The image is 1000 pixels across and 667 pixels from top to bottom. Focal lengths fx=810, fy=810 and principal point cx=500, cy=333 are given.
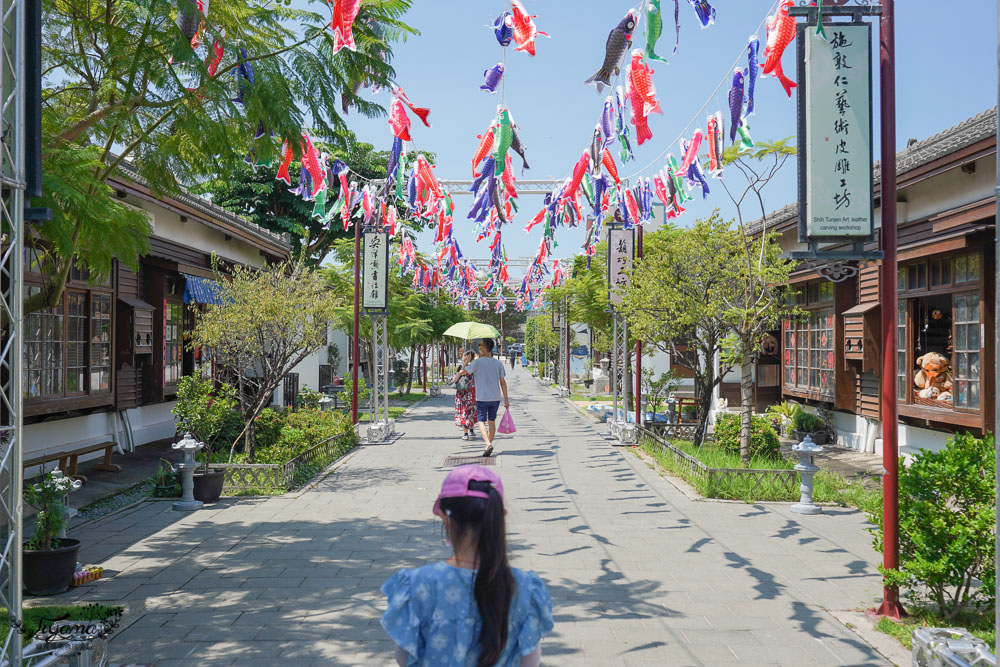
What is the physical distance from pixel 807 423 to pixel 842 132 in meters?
11.2

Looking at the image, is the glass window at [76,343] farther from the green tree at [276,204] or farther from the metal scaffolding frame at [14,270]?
the green tree at [276,204]

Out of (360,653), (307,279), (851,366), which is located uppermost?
(307,279)

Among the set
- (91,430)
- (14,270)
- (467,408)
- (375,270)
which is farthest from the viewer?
(467,408)

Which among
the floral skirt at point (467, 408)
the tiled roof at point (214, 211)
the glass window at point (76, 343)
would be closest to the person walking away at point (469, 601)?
the tiled roof at point (214, 211)

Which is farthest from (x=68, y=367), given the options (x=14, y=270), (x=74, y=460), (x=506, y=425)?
(x=14, y=270)

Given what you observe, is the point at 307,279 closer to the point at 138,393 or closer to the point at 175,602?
the point at 138,393

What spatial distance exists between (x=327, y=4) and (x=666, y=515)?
638 cm

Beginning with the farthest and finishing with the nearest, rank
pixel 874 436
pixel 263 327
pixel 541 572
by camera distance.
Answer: pixel 874 436
pixel 263 327
pixel 541 572

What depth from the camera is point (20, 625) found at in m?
4.28

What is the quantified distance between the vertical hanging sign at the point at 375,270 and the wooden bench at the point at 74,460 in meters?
5.61

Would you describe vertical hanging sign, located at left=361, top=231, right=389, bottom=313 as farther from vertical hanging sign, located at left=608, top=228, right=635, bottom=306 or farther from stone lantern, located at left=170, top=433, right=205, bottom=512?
stone lantern, located at left=170, top=433, right=205, bottom=512

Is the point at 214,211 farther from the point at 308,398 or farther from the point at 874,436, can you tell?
the point at 874,436

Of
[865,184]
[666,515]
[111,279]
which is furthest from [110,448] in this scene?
[865,184]

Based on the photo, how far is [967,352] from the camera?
37.0 ft
